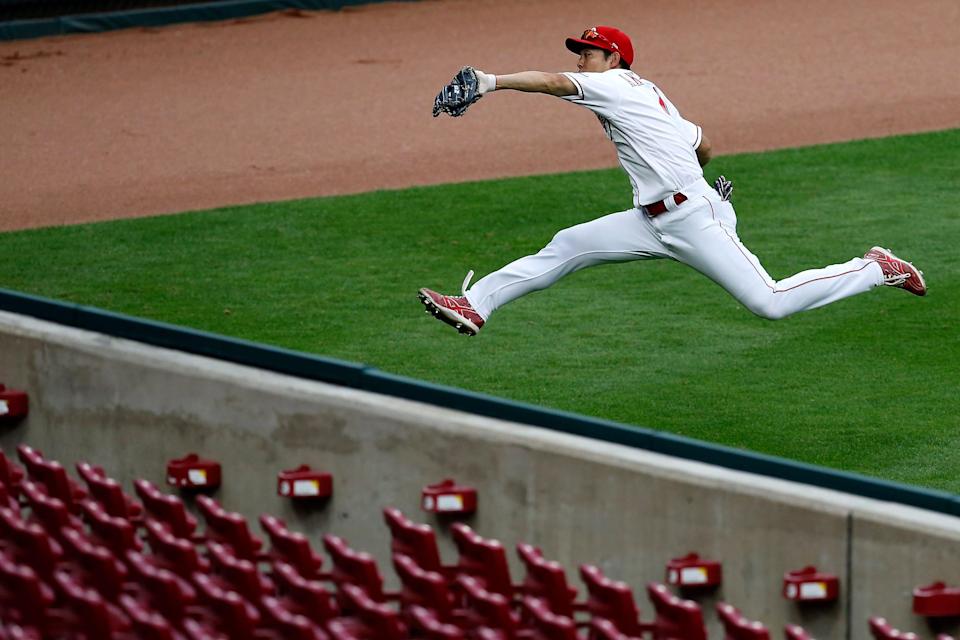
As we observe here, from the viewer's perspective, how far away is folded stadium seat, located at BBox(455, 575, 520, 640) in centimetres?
446

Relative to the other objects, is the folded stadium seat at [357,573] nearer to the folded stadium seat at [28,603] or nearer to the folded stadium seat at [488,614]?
the folded stadium seat at [488,614]

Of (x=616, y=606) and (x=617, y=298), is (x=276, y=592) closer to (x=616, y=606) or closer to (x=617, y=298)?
(x=616, y=606)

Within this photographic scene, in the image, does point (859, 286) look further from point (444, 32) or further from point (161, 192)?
point (444, 32)

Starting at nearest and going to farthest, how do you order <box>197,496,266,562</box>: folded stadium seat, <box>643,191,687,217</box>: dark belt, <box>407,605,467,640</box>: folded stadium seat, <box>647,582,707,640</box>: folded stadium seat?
<box>407,605,467,640</box>: folded stadium seat, <box>647,582,707,640</box>: folded stadium seat, <box>197,496,266,562</box>: folded stadium seat, <box>643,191,687,217</box>: dark belt

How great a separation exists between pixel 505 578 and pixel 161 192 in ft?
24.0

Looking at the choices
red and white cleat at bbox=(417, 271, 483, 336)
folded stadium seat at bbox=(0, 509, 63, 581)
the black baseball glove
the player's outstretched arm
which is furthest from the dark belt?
folded stadium seat at bbox=(0, 509, 63, 581)

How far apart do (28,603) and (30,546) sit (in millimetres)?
420

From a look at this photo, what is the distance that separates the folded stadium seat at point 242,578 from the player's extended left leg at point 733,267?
2.65 meters

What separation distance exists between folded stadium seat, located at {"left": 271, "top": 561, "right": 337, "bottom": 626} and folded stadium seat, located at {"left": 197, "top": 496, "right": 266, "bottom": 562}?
0.42 m

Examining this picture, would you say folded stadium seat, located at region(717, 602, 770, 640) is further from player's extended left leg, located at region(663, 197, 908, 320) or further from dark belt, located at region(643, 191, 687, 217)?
dark belt, located at region(643, 191, 687, 217)

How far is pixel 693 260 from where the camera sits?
7035 millimetres

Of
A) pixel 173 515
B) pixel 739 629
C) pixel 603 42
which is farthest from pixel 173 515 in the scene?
pixel 603 42

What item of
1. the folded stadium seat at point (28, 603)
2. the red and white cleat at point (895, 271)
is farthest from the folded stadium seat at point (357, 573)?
the red and white cleat at point (895, 271)

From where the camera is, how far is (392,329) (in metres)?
8.88
